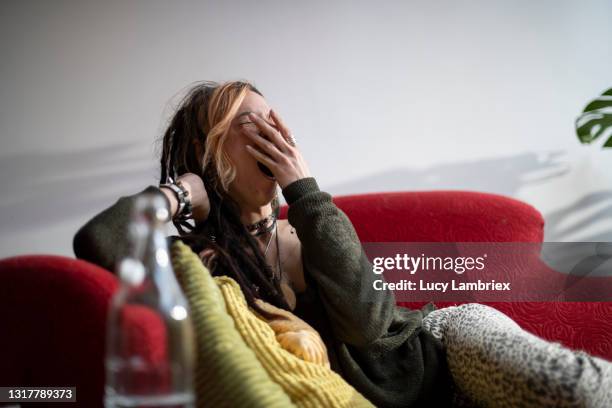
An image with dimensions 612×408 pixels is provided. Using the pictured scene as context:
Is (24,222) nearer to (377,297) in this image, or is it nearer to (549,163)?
(377,297)

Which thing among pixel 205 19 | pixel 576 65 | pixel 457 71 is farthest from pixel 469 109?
pixel 205 19

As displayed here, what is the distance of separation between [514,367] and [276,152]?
58cm

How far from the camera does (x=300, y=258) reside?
3.92 ft

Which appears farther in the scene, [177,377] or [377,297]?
[377,297]

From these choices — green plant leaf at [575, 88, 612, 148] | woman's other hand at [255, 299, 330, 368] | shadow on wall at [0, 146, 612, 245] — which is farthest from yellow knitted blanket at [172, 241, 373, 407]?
green plant leaf at [575, 88, 612, 148]

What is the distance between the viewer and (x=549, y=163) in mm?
2023

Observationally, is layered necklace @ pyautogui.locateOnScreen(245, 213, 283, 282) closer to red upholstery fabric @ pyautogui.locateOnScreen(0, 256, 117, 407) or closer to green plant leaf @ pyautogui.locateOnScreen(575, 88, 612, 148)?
red upholstery fabric @ pyautogui.locateOnScreen(0, 256, 117, 407)

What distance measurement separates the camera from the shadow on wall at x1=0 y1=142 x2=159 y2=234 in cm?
181

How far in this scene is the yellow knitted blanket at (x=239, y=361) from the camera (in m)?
0.62

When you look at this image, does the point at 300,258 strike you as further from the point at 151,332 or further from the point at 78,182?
the point at 78,182

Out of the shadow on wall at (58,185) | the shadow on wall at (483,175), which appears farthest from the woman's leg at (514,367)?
the shadow on wall at (58,185)

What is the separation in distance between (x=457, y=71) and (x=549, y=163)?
0.47 meters

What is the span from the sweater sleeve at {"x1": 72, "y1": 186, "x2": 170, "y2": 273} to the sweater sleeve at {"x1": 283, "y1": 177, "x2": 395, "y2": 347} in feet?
1.06

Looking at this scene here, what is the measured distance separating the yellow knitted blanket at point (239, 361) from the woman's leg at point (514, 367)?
0.21 m
